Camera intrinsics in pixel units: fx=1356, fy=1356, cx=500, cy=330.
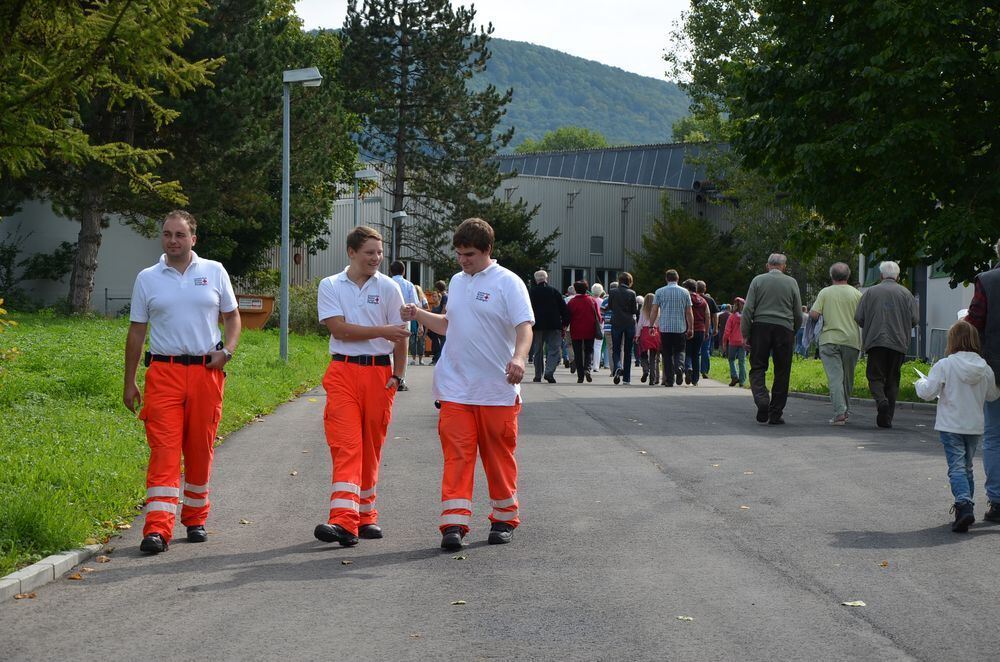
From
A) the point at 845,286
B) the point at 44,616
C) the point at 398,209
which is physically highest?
the point at 398,209

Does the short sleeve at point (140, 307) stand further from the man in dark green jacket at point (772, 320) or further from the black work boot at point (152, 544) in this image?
the man in dark green jacket at point (772, 320)

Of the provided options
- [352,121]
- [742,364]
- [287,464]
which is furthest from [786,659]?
[352,121]

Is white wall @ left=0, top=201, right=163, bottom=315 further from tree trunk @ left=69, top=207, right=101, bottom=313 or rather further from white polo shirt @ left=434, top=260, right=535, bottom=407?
white polo shirt @ left=434, top=260, right=535, bottom=407

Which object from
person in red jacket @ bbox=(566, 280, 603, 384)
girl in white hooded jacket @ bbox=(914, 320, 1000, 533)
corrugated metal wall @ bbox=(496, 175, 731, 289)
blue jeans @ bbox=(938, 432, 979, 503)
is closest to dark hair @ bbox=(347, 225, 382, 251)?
girl in white hooded jacket @ bbox=(914, 320, 1000, 533)

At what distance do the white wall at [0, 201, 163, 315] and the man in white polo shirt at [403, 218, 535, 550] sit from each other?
116ft

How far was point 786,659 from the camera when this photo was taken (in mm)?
5055

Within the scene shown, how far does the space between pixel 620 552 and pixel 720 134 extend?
47.7m

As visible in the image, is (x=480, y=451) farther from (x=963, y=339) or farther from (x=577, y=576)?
(x=963, y=339)

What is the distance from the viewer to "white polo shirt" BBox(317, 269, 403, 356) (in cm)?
770

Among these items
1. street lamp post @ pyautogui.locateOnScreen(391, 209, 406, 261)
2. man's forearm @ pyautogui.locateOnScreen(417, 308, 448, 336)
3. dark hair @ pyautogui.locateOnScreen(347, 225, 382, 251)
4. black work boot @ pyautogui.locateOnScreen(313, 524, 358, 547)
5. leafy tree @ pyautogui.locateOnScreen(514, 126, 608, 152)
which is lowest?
black work boot @ pyautogui.locateOnScreen(313, 524, 358, 547)

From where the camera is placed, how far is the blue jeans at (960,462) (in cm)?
820

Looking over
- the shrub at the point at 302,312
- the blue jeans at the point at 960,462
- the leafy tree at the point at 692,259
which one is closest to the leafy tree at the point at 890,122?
the blue jeans at the point at 960,462

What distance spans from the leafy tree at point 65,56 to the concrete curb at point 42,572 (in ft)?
9.75

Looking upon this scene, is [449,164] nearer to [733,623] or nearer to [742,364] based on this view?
[742,364]
